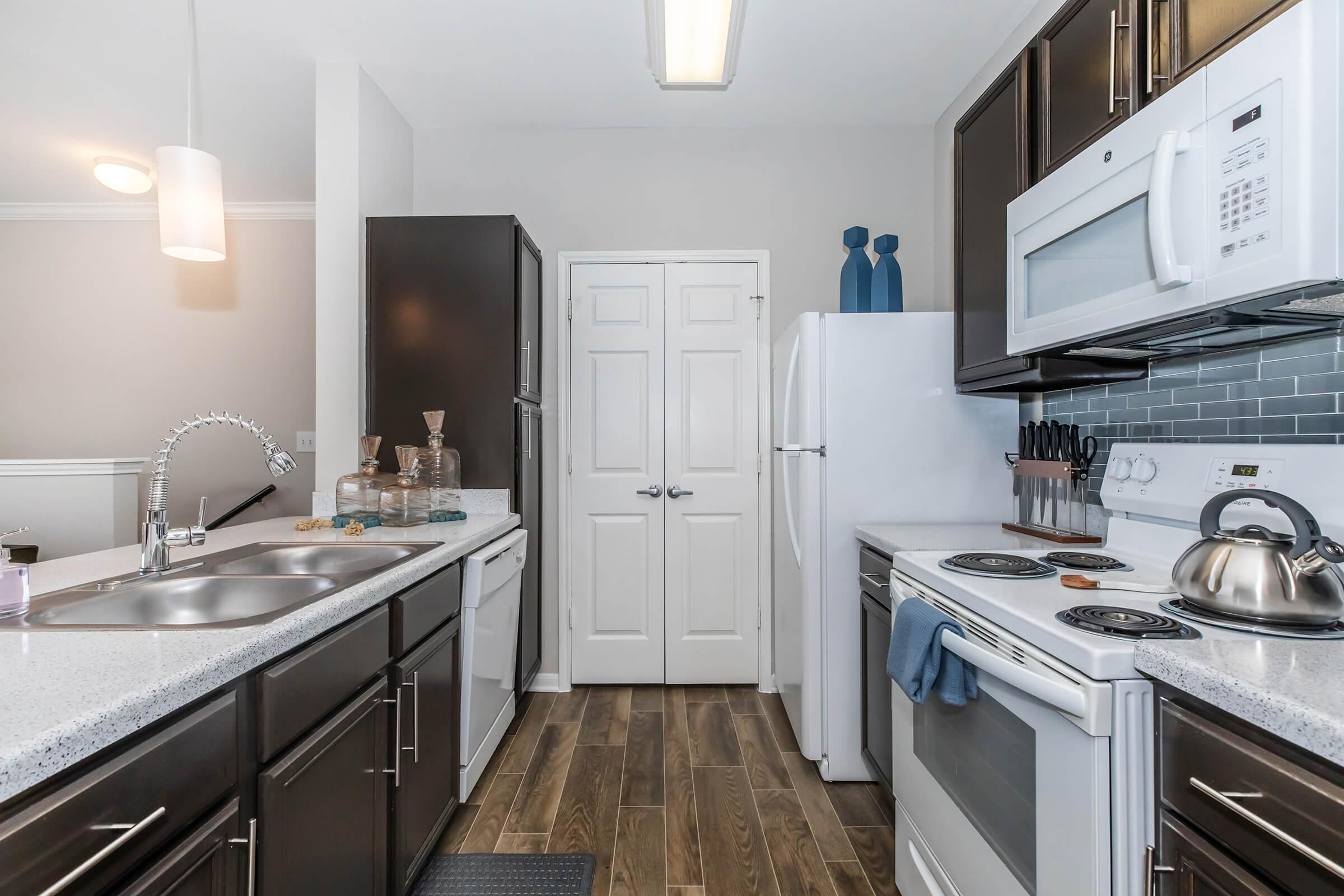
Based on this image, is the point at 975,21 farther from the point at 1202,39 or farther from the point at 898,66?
the point at 1202,39

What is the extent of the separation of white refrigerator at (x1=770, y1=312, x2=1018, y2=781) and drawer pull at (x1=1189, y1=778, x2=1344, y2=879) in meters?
1.41

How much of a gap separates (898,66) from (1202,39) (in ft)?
5.31

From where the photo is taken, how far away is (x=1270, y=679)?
784mm

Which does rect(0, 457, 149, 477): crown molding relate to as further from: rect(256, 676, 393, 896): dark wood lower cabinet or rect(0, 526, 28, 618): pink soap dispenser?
rect(256, 676, 393, 896): dark wood lower cabinet

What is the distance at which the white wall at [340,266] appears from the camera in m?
2.52

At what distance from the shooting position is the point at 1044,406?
7.32 ft

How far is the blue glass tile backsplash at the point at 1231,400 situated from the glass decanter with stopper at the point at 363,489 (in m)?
2.36

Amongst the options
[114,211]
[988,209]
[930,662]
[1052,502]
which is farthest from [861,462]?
[114,211]

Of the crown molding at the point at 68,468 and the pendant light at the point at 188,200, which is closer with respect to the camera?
the pendant light at the point at 188,200

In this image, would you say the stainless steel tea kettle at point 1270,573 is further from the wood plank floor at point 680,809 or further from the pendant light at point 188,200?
Result: the pendant light at point 188,200

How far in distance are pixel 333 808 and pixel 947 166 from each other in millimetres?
3267

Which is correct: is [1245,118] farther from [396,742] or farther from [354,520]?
[354,520]

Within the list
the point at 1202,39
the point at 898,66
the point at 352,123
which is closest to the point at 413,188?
the point at 352,123

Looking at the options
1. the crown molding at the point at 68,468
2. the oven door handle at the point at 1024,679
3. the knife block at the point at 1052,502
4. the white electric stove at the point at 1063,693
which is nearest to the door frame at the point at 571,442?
the knife block at the point at 1052,502
